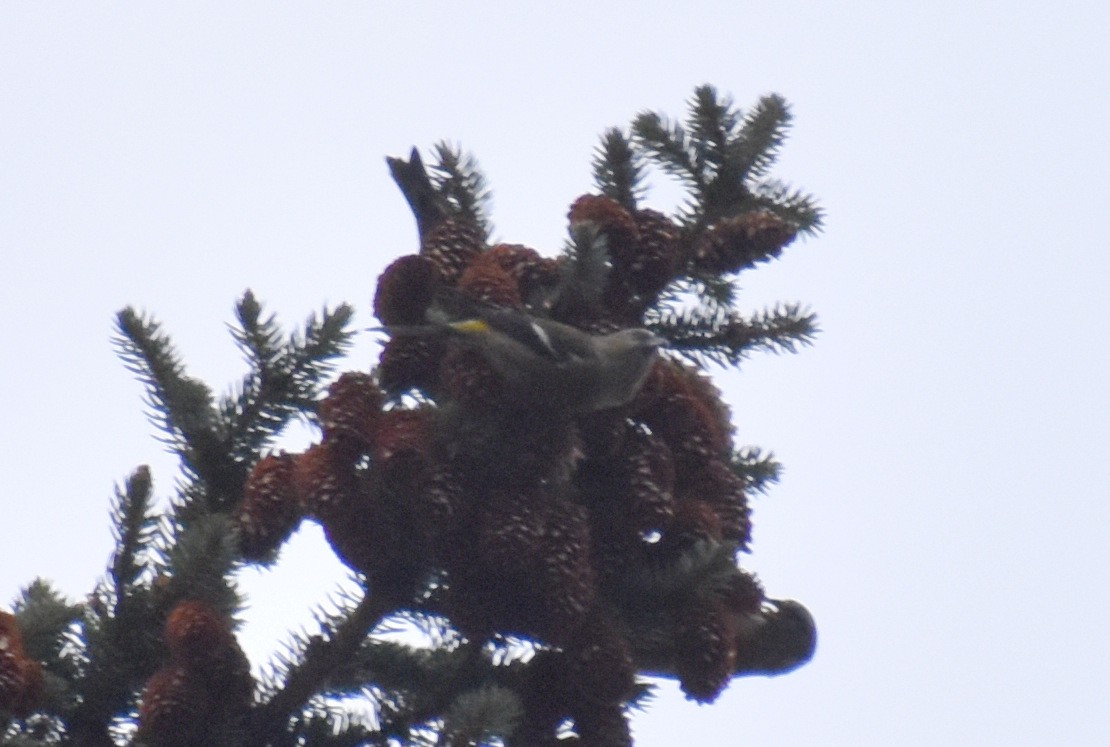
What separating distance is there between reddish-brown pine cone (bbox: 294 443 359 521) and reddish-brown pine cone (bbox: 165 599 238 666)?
0.30 m

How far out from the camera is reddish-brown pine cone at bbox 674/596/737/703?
100 inches

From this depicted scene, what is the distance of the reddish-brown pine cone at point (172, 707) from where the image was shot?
2.22 meters

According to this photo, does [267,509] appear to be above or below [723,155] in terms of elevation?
below

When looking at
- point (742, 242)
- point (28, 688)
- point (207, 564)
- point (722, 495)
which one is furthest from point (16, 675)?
point (742, 242)

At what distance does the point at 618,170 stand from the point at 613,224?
1.43 ft

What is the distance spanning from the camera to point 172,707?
222 centimetres

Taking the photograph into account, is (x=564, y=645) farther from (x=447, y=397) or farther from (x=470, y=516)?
(x=447, y=397)

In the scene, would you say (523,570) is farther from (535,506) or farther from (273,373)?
(273,373)

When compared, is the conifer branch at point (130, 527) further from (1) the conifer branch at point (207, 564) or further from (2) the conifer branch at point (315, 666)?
(2) the conifer branch at point (315, 666)

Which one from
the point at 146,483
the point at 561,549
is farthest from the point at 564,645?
the point at 146,483

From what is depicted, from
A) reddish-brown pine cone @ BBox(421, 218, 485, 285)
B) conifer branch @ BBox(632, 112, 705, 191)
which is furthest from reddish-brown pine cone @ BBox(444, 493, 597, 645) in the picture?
conifer branch @ BBox(632, 112, 705, 191)

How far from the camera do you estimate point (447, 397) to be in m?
2.76

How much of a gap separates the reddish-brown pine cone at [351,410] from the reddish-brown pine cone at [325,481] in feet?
0.10

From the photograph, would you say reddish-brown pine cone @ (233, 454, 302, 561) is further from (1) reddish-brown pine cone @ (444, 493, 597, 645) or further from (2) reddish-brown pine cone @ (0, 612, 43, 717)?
(2) reddish-brown pine cone @ (0, 612, 43, 717)
